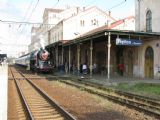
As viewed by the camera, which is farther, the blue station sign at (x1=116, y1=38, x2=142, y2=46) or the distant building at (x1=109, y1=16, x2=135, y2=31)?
the distant building at (x1=109, y1=16, x2=135, y2=31)

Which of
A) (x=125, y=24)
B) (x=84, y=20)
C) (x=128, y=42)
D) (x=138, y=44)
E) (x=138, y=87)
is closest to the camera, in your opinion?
(x=138, y=87)

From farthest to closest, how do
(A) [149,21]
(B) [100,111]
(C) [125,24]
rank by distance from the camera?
(C) [125,24] → (A) [149,21] → (B) [100,111]

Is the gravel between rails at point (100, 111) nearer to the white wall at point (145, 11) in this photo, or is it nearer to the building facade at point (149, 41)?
the building facade at point (149, 41)

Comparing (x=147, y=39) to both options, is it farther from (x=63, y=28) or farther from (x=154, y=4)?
(x=63, y=28)

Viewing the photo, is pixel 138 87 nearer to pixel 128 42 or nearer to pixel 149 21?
pixel 128 42

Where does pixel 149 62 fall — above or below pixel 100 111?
above

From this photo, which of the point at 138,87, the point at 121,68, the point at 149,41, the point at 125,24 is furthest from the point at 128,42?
the point at 125,24

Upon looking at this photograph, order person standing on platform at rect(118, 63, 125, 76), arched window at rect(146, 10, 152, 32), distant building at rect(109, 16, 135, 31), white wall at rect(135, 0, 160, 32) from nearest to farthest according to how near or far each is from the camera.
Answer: white wall at rect(135, 0, 160, 32), arched window at rect(146, 10, 152, 32), person standing on platform at rect(118, 63, 125, 76), distant building at rect(109, 16, 135, 31)

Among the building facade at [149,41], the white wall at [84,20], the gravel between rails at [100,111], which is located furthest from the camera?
the white wall at [84,20]

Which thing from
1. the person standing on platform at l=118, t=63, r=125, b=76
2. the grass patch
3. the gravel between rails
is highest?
the person standing on platform at l=118, t=63, r=125, b=76

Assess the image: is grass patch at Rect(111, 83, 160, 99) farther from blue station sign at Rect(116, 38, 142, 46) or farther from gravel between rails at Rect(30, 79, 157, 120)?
gravel between rails at Rect(30, 79, 157, 120)

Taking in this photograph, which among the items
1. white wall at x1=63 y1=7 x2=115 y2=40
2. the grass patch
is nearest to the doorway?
the grass patch

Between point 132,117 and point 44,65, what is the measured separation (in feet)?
114

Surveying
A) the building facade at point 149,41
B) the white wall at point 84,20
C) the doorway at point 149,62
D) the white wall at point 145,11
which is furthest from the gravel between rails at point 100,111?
the white wall at point 84,20
